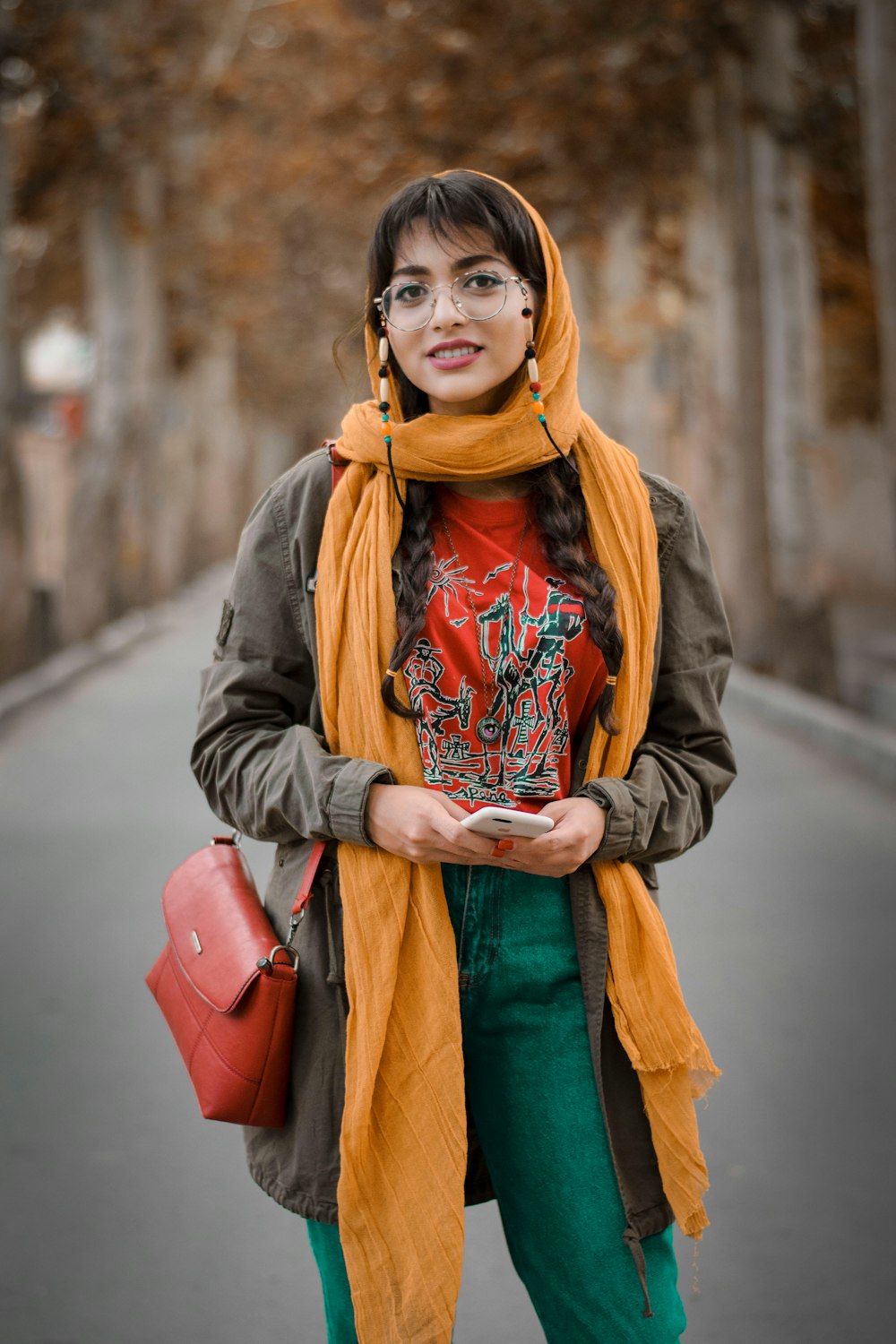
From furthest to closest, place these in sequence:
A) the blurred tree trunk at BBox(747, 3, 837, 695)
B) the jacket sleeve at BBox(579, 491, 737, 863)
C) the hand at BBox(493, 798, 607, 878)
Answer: the blurred tree trunk at BBox(747, 3, 837, 695) → the jacket sleeve at BBox(579, 491, 737, 863) → the hand at BBox(493, 798, 607, 878)

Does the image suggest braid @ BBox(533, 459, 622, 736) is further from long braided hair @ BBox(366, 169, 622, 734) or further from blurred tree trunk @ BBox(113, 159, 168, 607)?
blurred tree trunk @ BBox(113, 159, 168, 607)

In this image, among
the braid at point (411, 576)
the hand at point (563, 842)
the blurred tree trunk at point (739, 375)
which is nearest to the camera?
the hand at point (563, 842)

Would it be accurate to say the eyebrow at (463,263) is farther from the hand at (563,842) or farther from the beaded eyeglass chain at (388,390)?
the hand at (563,842)

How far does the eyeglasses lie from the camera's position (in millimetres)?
2479

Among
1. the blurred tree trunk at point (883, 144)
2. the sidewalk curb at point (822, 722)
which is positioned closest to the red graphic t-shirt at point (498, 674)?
the sidewalk curb at point (822, 722)

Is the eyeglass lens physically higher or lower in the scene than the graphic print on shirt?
higher

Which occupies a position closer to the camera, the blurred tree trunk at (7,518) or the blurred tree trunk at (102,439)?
the blurred tree trunk at (7,518)

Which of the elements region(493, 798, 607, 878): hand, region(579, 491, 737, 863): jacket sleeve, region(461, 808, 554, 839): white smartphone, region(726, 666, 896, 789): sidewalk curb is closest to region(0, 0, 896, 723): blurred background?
region(726, 666, 896, 789): sidewalk curb

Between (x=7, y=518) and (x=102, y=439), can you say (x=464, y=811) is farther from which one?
(x=102, y=439)

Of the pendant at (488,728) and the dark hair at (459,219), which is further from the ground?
the dark hair at (459,219)

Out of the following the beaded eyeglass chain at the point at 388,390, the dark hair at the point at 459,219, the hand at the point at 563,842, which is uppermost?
the dark hair at the point at 459,219

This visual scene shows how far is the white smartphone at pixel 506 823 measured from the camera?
7.14ft

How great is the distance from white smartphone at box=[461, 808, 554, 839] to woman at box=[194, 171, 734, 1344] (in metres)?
0.09

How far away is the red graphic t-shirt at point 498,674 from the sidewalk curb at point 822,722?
8517 mm
